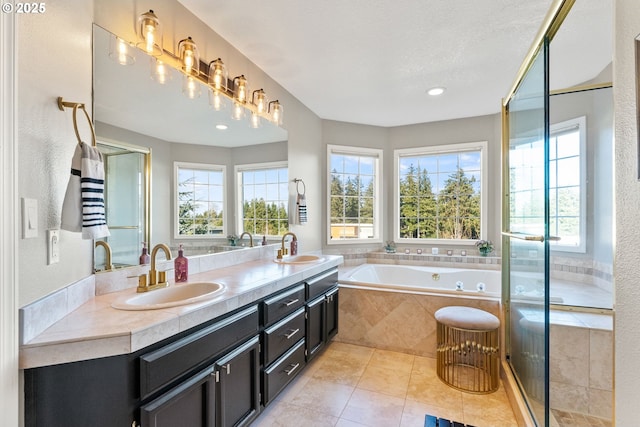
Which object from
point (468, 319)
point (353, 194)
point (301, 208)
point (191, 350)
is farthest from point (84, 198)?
point (353, 194)

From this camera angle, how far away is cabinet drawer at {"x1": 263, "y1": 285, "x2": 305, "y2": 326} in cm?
180

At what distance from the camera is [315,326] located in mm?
2475

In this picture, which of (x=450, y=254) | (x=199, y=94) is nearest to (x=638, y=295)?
(x=199, y=94)

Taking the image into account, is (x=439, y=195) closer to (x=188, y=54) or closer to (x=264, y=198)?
(x=264, y=198)

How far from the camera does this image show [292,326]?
209cm

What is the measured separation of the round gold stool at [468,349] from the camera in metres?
2.26

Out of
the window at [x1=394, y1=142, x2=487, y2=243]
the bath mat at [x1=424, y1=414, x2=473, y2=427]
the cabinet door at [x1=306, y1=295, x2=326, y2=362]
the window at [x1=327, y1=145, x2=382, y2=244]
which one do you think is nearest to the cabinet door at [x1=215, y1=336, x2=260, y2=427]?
the cabinet door at [x1=306, y1=295, x2=326, y2=362]

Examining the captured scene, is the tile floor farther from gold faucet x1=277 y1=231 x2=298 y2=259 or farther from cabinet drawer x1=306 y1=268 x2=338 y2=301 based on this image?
gold faucet x1=277 y1=231 x2=298 y2=259

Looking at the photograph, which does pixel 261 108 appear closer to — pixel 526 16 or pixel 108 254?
pixel 108 254

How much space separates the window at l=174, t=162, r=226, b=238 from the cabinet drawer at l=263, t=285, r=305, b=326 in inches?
28.5

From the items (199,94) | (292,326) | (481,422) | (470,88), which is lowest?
(481,422)

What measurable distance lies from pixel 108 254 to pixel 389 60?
2.50 metres

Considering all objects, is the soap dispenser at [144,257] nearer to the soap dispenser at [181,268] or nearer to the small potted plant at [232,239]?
the soap dispenser at [181,268]

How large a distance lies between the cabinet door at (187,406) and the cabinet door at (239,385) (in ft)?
0.19
